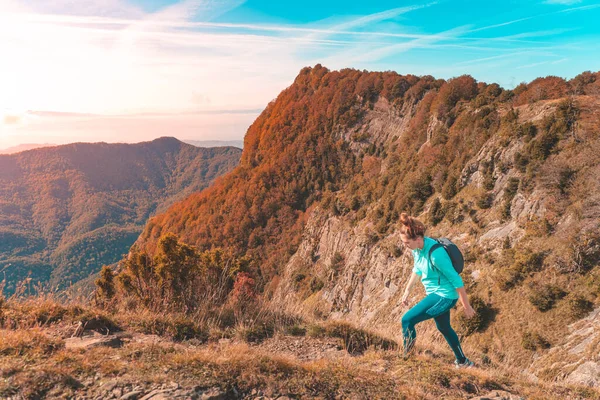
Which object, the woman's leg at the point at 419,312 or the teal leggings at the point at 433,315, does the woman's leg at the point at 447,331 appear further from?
the woman's leg at the point at 419,312

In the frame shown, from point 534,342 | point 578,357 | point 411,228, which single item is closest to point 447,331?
point 411,228

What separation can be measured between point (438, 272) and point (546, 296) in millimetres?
11128

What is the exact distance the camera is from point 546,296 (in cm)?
1202

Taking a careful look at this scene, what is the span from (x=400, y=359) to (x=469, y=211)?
59.0 ft

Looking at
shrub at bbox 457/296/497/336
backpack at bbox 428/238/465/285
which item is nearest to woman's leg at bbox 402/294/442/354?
backpack at bbox 428/238/465/285

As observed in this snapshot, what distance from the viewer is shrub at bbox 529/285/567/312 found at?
11.9 m

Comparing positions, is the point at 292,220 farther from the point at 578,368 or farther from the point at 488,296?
the point at 578,368

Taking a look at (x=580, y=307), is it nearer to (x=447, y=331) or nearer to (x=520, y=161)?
(x=520, y=161)

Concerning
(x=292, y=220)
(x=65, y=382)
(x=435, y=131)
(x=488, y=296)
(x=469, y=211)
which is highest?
(x=435, y=131)

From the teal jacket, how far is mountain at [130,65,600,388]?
8.92 ft

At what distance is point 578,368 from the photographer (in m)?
8.54

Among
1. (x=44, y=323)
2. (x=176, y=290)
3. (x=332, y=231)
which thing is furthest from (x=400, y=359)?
(x=332, y=231)

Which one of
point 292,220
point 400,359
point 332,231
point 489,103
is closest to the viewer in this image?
point 400,359

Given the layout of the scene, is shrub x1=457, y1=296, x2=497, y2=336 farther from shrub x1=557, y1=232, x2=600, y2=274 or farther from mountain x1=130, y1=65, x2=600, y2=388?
shrub x1=557, y1=232, x2=600, y2=274
